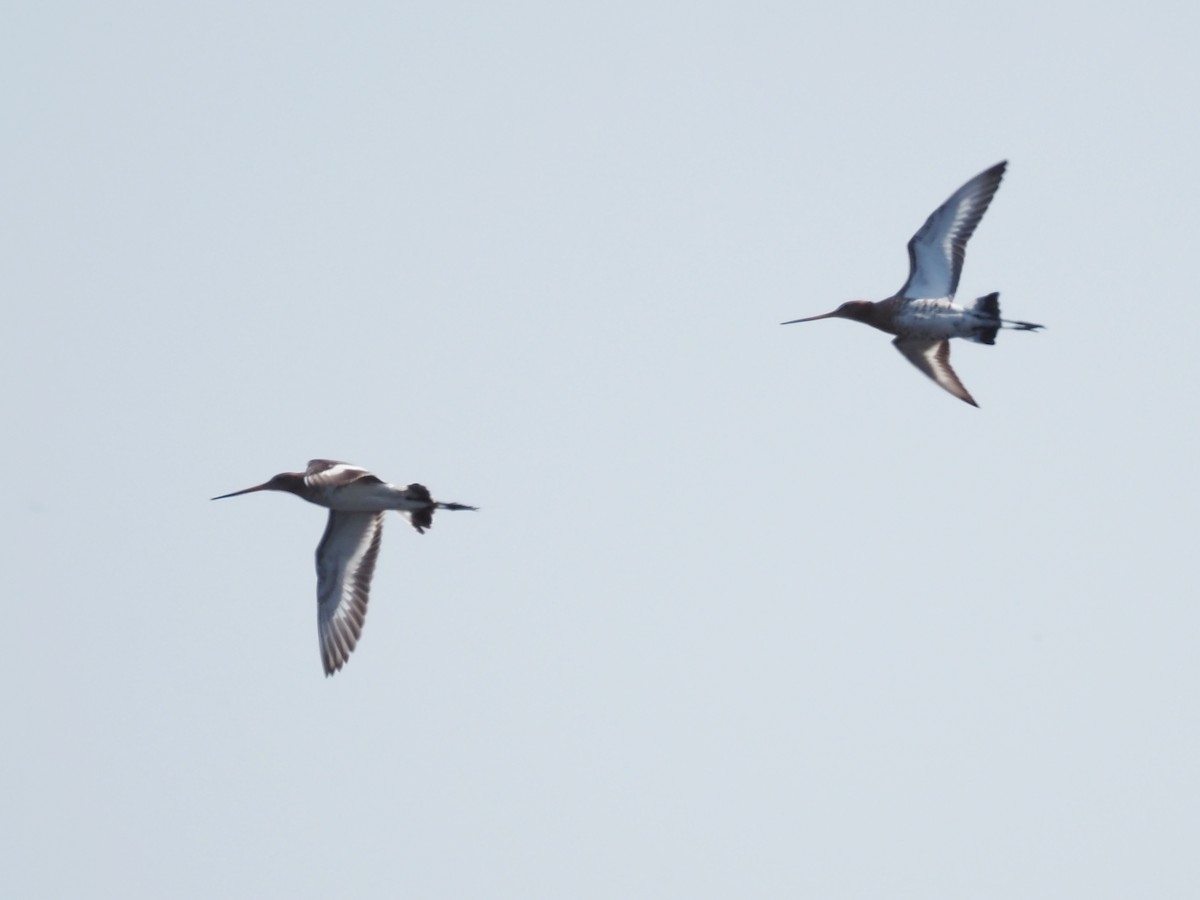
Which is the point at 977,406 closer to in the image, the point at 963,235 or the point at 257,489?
the point at 963,235

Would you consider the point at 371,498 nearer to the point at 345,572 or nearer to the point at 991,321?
the point at 345,572

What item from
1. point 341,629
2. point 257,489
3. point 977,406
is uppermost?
point 977,406

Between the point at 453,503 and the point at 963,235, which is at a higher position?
the point at 963,235

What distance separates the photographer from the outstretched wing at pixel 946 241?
24.0 meters

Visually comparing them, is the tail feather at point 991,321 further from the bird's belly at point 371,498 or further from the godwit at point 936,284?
the bird's belly at point 371,498

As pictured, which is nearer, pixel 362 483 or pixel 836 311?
pixel 362 483

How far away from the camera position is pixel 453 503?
23.2 meters

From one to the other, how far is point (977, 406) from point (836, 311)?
→ 2301mm

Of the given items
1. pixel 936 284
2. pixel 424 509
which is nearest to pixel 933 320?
pixel 936 284

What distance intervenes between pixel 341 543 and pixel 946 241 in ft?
26.7

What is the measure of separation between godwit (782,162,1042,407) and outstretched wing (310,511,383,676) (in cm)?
666

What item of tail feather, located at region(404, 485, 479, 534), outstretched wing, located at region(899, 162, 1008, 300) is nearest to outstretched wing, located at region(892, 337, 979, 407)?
outstretched wing, located at region(899, 162, 1008, 300)

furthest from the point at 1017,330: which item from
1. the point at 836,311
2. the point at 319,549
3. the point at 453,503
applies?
the point at 319,549

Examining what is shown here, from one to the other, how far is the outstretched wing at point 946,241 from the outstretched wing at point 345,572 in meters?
7.06
